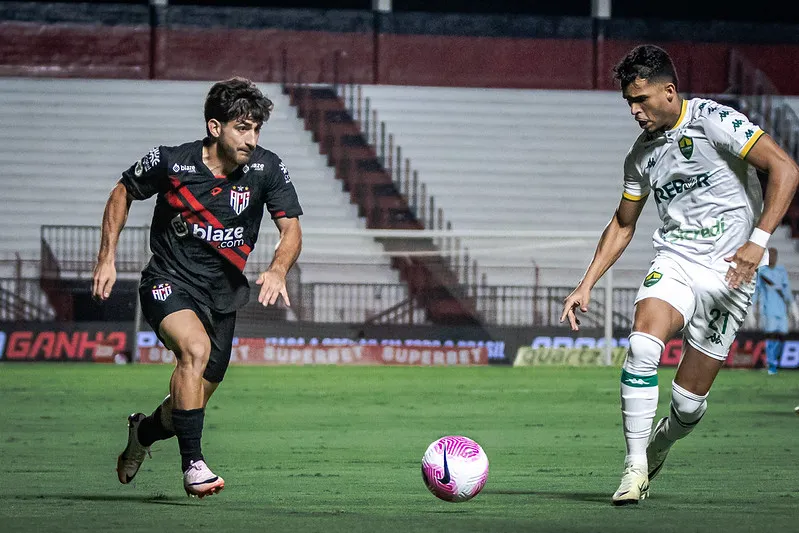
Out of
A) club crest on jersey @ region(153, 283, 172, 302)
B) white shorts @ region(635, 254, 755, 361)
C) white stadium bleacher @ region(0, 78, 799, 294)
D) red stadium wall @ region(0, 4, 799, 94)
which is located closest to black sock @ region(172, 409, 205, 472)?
club crest on jersey @ region(153, 283, 172, 302)

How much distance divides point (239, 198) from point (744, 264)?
7.82ft

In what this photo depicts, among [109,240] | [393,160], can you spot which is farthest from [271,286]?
[393,160]

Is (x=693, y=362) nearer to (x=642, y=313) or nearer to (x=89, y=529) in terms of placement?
(x=642, y=313)

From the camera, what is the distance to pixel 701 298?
640 cm

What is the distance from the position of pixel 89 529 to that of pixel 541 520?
1766mm

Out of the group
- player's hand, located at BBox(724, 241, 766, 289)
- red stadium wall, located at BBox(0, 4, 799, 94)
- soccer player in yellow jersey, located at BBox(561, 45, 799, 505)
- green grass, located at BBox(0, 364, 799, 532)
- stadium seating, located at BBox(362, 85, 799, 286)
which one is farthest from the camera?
red stadium wall, located at BBox(0, 4, 799, 94)

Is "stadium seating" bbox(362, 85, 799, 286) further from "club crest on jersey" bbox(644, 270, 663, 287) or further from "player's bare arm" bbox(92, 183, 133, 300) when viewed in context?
"player's bare arm" bbox(92, 183, 133, 300)

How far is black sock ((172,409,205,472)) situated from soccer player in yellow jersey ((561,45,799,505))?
1833mm

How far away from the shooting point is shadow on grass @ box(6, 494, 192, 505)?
6219 mm

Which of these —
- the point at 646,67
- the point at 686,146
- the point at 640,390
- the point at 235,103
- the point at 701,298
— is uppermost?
the point at 646,67

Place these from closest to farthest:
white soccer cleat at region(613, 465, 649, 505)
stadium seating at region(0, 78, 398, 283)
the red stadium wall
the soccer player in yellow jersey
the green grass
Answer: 1. the green grass
2. white soccer cleat at region(613, 465, 649, 505)
3. the soccer player in yellow jersey
4. stadium seating at region(0, 78, 398, 283)
5. the red stadium wall

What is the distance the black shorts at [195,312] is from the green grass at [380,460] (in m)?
0.64

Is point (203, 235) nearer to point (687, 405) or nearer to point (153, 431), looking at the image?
point (153, 431)

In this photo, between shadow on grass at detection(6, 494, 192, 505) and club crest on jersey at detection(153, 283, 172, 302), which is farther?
club crest on jersey at detection(153, 283, 172, 302)
